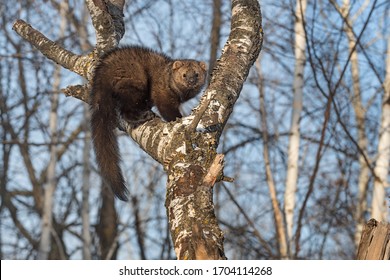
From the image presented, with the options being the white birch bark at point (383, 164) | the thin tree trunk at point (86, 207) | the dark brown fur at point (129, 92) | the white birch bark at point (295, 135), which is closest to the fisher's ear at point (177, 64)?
the dark brown fur at point (129, 92)

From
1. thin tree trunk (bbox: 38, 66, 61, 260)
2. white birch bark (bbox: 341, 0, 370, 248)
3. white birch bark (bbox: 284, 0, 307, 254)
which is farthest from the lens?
thin tree trunk (bbox: 38, 66, 61, 260)

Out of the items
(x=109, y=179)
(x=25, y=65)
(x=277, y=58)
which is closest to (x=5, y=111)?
(x=25, y=65)

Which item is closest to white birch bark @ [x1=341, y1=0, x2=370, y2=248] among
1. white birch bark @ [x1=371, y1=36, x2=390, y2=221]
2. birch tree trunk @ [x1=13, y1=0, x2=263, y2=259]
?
white birch bark @ [x1=371, y1=36, x2=390, y2=221]

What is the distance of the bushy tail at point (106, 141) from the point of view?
17.3 feet

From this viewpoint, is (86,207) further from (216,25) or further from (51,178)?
(216,25)

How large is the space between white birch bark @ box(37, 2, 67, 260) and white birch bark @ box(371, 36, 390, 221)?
16.7 ft

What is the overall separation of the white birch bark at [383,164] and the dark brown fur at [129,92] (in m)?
3.75

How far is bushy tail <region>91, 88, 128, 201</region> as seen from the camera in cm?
528

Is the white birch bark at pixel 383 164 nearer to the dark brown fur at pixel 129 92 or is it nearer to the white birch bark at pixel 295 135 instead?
the white birch bark at pixel 295 135

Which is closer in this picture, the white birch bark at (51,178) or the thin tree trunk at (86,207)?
the white birch bark at (51,178)

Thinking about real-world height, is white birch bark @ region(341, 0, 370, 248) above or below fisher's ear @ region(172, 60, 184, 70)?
above

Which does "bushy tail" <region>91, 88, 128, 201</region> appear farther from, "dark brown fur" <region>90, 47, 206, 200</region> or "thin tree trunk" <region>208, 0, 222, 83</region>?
"thin tree trunk" <region>208, 0, 222, 83</region>

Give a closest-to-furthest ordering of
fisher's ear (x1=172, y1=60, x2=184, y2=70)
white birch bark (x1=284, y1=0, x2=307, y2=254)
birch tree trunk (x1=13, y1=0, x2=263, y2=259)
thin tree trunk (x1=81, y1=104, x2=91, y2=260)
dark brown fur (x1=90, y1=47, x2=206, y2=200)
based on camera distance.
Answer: birch tree trunk (x1=13, y1=0, x2=263, y2=259) → dark brown fur (x1=90, y1=47, x2=206, y2=200) → fisher's ear (x1=172, y1=60, x2=184, y2=70) → white birch bark (x1=284, y1=0, x2=307, y2=254) → thin tree trunk (x1=81, y1=104, x2=91, y2=260)

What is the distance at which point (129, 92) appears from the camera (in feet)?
19.6
